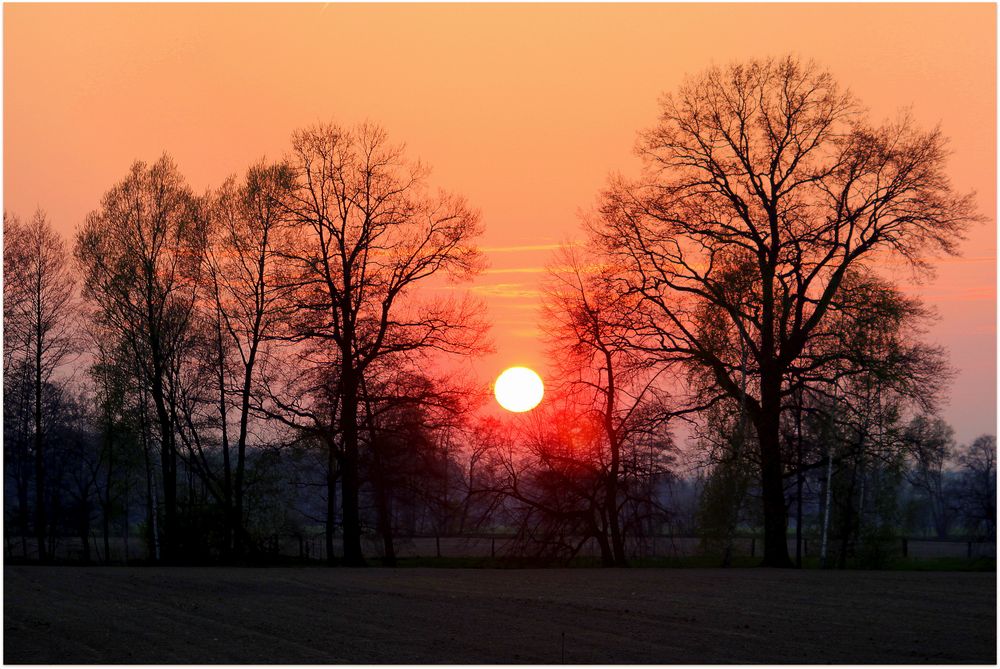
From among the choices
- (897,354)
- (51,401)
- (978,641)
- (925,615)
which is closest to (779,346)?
(897,354)

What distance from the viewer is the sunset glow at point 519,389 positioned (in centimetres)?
3522

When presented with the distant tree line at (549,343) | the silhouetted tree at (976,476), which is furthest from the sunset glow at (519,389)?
the silhouetted tree at (976,476)

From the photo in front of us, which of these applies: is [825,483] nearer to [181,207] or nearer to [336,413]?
[336,413]

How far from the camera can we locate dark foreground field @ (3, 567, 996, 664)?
580 inches

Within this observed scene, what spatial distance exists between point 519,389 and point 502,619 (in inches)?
731

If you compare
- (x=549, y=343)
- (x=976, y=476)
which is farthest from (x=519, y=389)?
(x=976, y=476)

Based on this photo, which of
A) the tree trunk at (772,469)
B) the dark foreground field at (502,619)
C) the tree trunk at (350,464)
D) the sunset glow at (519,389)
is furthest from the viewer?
the tree trunk at (350,464)

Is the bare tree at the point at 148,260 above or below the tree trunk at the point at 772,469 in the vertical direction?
above

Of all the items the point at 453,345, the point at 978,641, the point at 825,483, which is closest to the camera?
the point at 978,641

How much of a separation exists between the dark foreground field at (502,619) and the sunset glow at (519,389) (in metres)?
8.96

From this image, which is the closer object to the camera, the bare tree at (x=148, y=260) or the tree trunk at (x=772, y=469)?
the tree trunk at (x=772, y=469)

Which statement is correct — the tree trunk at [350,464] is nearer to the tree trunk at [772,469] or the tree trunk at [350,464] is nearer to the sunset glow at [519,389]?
the sunset glow at [519,389]

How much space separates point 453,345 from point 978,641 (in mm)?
22528

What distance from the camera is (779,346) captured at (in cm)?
3152
